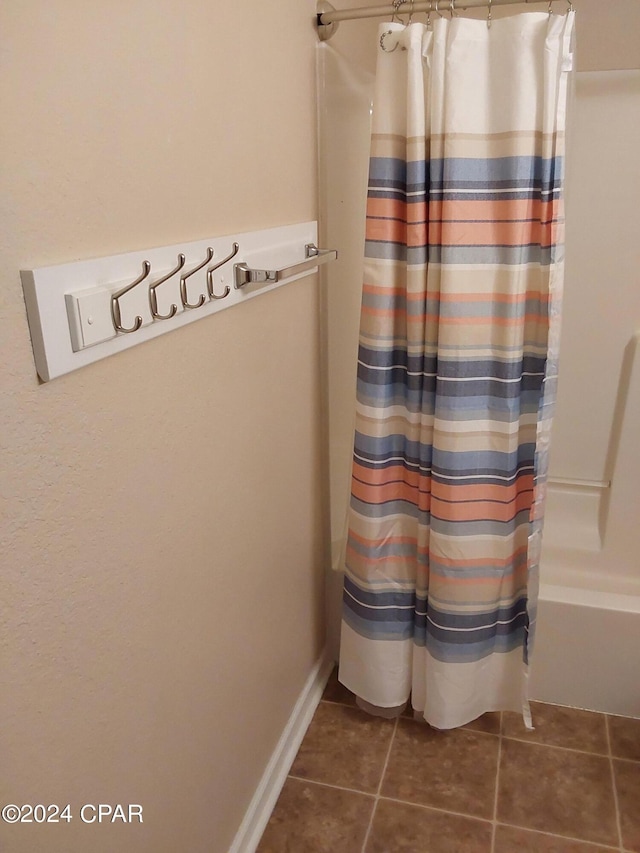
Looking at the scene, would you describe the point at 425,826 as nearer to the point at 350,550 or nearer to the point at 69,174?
the point at 350,550

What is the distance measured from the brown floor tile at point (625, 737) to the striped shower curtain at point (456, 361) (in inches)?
11.1

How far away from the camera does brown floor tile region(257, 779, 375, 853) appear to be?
4.63ft

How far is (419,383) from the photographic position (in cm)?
141

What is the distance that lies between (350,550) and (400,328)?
0.55 metres

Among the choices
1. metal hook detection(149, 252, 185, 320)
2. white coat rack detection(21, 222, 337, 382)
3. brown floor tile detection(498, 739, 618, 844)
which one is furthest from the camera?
brown floor tile detection(498, 739, 618, 844)

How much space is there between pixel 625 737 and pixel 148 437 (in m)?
1.49

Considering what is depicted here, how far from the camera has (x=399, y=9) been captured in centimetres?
127

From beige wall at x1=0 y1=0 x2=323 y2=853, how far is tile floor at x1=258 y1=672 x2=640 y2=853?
0.24m

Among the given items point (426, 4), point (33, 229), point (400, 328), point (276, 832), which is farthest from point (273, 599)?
point (426, 4)

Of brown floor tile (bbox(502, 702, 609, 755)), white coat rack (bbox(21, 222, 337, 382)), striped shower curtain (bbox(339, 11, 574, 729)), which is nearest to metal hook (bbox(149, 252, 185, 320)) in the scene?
white coat rack (bbox(21, 222, 337, 382))

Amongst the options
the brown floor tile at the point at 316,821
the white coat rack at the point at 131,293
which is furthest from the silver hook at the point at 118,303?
the brown floor tile at the point at 316,821

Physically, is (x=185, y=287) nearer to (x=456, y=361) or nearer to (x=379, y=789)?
(x=456, y=361)

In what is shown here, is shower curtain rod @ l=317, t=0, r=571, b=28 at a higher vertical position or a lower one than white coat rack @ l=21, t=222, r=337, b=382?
higher

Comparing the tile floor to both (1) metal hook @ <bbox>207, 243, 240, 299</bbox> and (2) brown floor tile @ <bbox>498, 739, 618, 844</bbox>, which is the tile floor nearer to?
(2) brown floor tile @ <bbox>498, 739, 618, 844</bbox>
